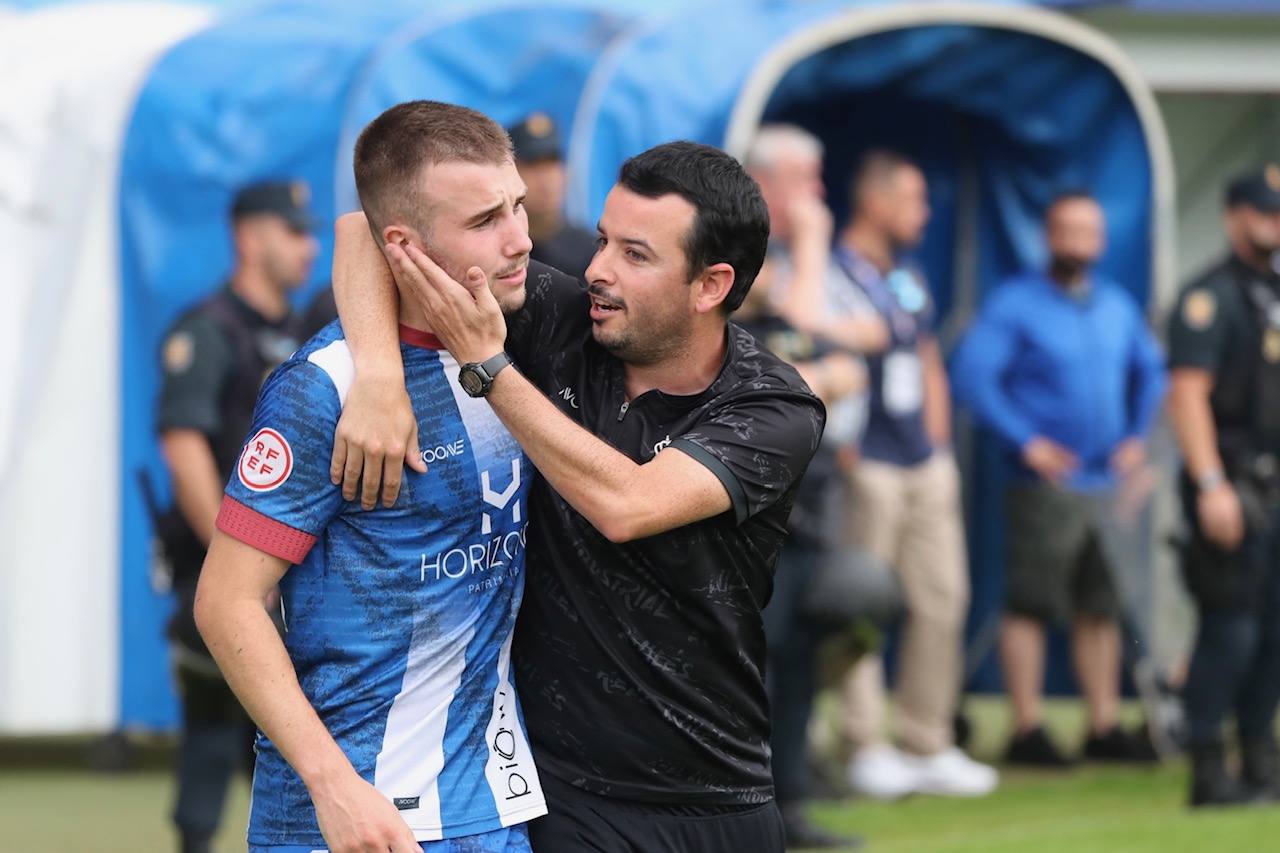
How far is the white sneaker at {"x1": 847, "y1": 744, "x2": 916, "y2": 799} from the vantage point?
7992mm

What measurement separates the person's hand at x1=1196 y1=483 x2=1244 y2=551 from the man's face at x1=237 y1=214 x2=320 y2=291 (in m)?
3.18

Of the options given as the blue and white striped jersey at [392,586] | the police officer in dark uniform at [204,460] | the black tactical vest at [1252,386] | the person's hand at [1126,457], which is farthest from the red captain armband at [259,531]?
the person's hand at [1126,457]

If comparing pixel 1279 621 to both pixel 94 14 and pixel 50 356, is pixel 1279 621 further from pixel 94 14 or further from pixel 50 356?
pixel 94 14

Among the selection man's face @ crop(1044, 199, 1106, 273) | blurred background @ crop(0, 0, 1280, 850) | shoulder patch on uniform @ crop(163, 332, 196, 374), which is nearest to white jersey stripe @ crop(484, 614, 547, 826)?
shoulder patch on uniform @ crop(163, 332, 196, 374)

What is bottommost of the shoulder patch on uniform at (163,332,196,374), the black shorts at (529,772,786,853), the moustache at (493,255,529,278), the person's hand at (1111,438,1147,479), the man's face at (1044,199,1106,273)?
the person's hand at (1111,438,1147,479)

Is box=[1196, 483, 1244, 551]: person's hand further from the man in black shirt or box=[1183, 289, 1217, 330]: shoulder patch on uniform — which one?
the man in black shirt

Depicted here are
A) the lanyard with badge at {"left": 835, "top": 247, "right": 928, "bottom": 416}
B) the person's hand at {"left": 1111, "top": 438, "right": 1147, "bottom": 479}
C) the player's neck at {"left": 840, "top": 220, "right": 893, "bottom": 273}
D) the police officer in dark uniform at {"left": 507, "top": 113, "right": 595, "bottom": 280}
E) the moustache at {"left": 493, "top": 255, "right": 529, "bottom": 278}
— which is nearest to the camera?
the moustache at {"left": 493, "top": 255, "right": 529, "bottom": 278}

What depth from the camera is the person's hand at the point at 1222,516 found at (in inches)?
295

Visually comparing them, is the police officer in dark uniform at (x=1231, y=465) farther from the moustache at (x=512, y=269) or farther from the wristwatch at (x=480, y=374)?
the wristwatch at (x=480, y=374)

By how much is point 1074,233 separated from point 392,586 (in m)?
5.82

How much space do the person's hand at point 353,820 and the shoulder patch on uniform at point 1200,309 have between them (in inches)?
202

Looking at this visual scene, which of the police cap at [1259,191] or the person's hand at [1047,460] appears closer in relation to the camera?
the police cap at [1259,191]

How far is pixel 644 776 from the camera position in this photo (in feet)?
11.6

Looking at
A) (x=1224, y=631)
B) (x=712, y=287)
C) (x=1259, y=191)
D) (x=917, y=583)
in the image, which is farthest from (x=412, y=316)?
(x=917, y=583)
